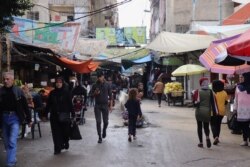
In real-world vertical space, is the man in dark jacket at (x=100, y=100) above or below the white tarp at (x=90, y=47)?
below

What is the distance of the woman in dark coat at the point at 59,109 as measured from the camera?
10039 mm

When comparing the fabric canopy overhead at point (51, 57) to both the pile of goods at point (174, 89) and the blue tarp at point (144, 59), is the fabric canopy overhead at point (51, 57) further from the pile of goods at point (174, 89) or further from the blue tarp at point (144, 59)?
the blue tarp at point (144, 59)

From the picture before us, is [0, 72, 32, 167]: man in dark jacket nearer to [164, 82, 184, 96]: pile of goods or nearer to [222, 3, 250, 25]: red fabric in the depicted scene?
[222, 3, 250, 25]: red fabric

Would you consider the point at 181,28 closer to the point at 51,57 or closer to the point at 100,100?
the point at 51,57

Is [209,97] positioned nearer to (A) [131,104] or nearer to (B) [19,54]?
(A) [131,104]

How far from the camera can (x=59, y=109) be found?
10039mm

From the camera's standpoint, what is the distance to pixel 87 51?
1235 inches

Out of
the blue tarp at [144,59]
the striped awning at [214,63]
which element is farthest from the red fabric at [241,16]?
the blue tarp at [144,59]

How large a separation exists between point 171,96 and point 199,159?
17.6 meters

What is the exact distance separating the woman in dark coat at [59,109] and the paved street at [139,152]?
0.33 metres

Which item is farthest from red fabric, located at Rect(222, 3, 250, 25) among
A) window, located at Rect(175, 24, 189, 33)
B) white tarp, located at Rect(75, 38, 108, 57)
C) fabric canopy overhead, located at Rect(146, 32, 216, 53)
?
window, located at Rect(175, 24, 189, 33)

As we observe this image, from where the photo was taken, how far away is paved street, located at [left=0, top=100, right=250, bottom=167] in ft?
29.5

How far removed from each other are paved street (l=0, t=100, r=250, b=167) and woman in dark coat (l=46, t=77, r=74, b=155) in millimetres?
328

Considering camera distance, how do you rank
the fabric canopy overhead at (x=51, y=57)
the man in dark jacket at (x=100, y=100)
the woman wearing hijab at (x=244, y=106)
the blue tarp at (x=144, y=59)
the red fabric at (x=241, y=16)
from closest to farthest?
the woman wearing hijab at (x=244, y=106) → the man in dark jacket at (x=100, y=100) → the fabric canopy overhead at (x=51, y=57) → the red fabric at (x=241, y=16) → the blue tarp at (x=144, y=59)
